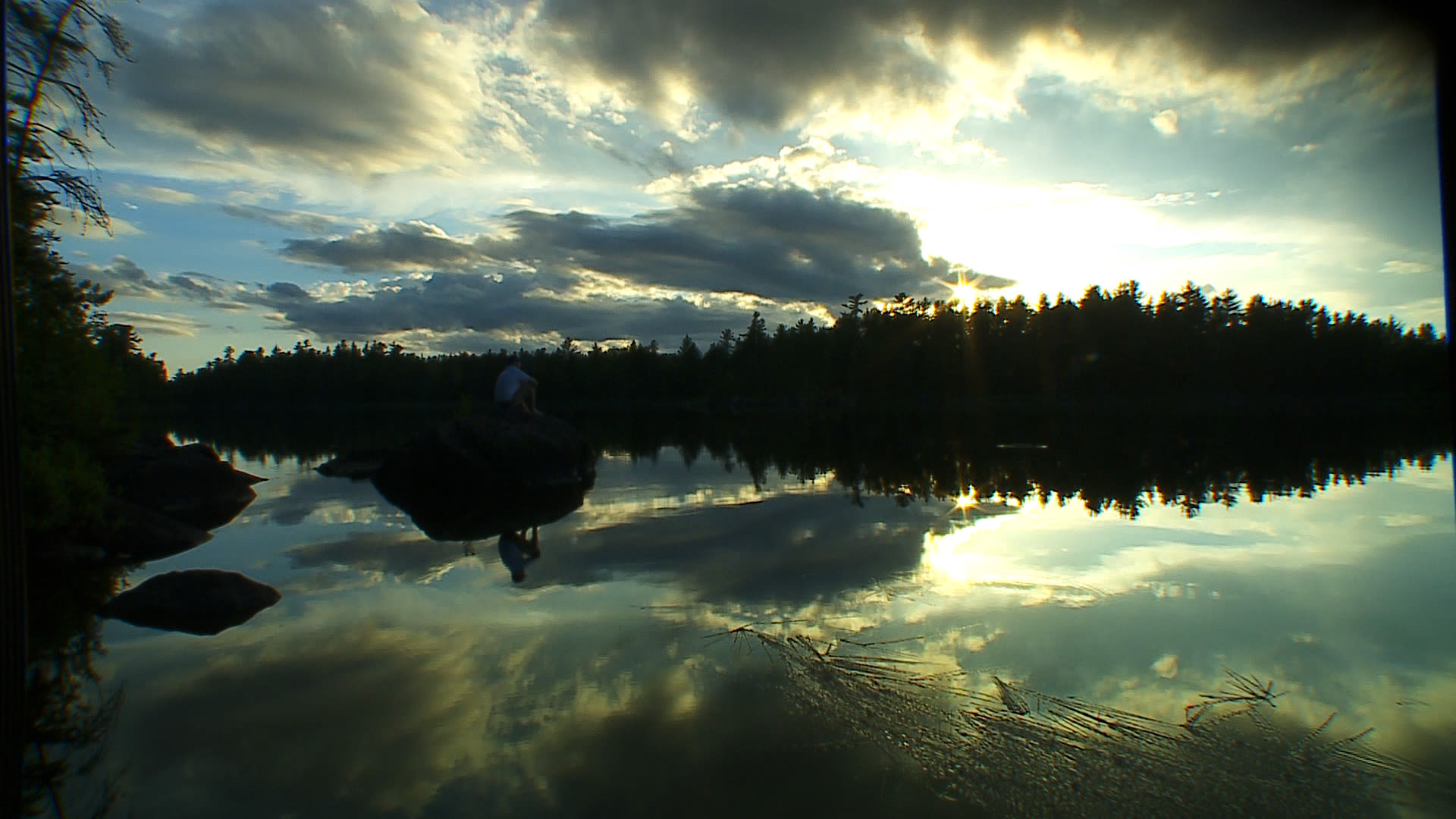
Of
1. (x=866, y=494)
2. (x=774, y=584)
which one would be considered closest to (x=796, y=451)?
(x=866, y=494)

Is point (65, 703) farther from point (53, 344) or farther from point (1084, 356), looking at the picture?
point (1084, 356)

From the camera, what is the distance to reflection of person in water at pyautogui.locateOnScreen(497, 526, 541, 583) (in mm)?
9469

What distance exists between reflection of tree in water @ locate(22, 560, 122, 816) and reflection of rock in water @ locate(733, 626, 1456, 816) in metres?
4.27

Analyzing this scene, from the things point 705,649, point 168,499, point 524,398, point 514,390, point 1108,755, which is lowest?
point 168,499

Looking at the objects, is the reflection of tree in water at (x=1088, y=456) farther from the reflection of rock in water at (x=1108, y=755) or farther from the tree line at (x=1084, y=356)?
the tree line at (x=1084, y=356)

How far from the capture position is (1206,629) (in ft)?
21.5

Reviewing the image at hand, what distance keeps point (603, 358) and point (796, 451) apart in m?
103

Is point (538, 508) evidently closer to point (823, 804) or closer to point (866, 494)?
point (866, 494)

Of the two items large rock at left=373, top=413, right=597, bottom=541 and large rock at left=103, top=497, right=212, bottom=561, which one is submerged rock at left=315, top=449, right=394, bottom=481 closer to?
large rock at left=373, top=413, right=597, bottom=541

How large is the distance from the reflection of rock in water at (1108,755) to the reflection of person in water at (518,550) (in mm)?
5044

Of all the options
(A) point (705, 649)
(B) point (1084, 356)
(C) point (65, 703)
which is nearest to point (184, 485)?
(C) point (65, 703)

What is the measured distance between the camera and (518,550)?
10.8 metres

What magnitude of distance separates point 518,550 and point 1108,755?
27.0 ft

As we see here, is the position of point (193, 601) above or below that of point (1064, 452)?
below
